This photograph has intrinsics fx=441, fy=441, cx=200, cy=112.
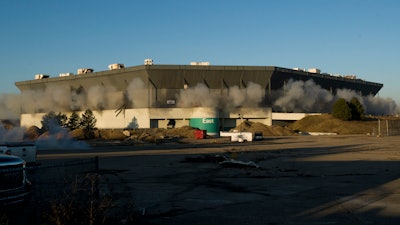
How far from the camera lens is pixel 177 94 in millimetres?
108625

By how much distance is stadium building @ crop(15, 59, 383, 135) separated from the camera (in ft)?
348

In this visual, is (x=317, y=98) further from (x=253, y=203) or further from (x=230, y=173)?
(x=253, y=203)

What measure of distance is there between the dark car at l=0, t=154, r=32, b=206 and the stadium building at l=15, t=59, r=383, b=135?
94.7 m

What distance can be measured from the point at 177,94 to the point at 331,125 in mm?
37424

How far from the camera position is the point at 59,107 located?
120 metres

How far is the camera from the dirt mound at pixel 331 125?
99500mm

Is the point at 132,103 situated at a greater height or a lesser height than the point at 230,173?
greater

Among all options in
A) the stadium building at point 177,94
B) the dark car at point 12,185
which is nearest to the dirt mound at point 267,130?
the stadium building at point 177,94

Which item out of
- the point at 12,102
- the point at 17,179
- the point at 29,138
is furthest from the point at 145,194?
the point at 12,102

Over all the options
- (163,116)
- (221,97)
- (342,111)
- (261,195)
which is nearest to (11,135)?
(261,195)

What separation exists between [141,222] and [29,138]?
2293 inches

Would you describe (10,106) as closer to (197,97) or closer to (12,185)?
(197,97)

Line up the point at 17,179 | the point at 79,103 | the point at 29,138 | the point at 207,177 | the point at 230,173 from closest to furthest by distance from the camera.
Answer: the point at 17,179 < the point at 207,177 < the point at 230,173 < the point at 29,138 < the point at 79,103

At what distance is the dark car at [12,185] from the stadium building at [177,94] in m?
94.7
